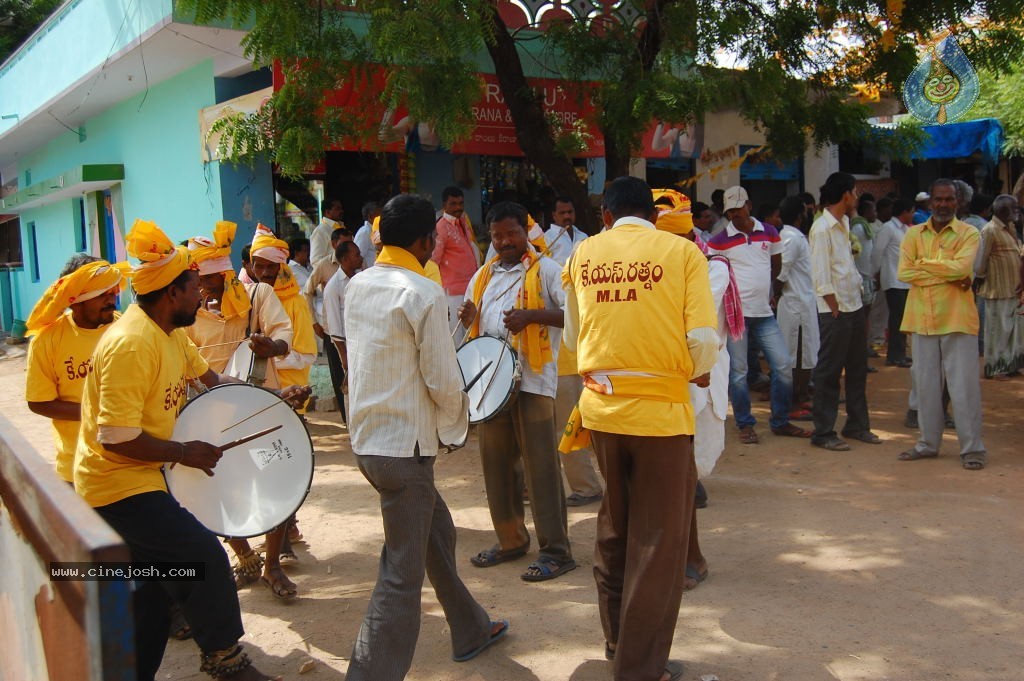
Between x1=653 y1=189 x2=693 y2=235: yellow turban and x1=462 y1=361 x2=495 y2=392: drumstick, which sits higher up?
x1=653 y1=189 x2=693 y2=235: yellow turban

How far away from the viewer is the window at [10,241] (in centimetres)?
2372

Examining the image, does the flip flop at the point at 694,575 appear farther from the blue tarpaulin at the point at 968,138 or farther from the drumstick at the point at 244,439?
the blue tarpaulin at the point at 968,138

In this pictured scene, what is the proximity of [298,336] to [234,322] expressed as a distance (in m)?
0.38

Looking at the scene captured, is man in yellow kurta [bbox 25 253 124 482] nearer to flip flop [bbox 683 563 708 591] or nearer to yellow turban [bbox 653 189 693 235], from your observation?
yellow turban [bbox 653 189 693 235]

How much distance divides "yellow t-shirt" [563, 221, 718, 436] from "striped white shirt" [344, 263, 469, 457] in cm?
62

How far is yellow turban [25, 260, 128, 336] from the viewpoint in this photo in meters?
3.82

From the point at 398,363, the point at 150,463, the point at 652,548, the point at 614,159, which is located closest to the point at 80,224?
the point at 614,159

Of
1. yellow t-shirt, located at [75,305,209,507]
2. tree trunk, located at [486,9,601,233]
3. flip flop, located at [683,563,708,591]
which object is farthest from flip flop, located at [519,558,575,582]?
tree trunk, located at [486,9,601,233]

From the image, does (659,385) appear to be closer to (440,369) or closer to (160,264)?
(440,369)

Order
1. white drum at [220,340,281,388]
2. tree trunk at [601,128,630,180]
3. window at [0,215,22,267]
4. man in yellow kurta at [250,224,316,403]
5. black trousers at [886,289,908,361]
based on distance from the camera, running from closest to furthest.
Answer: white drum at [220,340,281,388], man in yellow kurta at [250,224,316,403], tree trunk at [601,128,630,180], black trousers at [886,289,908,361], window at [0,215,22,267]

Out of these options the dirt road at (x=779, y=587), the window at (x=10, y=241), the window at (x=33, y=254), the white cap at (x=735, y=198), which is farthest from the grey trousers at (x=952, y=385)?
the window at (x=10, y=241)

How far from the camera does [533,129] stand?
28.1ft

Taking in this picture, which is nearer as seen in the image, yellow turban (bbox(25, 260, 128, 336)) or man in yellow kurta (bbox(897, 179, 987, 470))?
yellow turban (bbox(25, 260, 128, 336))

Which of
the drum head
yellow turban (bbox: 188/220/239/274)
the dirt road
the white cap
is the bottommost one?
the dirt road
